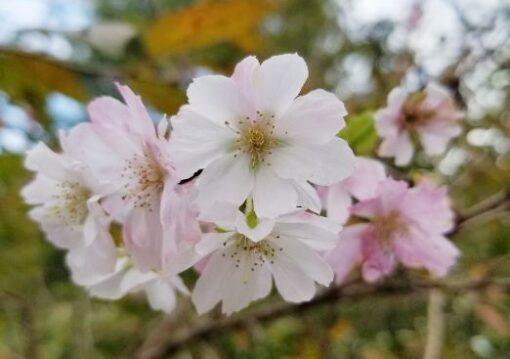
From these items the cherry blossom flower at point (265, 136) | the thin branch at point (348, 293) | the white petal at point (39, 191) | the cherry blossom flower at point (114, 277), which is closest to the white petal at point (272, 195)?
the cherry blossom flower at point (265, 136)

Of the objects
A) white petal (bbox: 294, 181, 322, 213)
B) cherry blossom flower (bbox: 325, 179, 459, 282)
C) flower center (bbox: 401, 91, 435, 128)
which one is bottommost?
cherry blossom flower (bbox: 325, 179, 459, 282)

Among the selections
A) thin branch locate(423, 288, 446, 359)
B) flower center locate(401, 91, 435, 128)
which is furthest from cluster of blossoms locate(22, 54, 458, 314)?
thin branch locate(423, 288, 446, 359)

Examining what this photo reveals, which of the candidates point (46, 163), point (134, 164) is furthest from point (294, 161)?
point (46, 163)

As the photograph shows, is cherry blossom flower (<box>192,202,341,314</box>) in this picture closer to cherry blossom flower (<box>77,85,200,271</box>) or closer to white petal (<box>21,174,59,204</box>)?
cherry blossom flower (<box>77,85,200,271</box>)

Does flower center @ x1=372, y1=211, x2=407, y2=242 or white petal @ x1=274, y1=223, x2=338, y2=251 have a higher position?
white petal @ x1=274, y1=223, x2=338, y2=251

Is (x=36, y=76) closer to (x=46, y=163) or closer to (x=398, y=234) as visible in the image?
(x=46, y=163)
